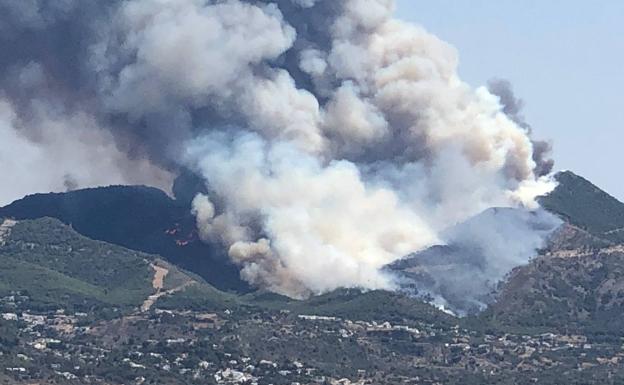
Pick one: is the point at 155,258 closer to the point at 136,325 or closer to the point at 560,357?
the point at 136,325

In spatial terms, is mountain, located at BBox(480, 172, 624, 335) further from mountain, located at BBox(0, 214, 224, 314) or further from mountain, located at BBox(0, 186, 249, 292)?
mountain, located at BBox(0, 214, 224, 314)

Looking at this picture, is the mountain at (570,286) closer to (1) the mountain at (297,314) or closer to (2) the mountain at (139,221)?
(1) the mountain at (297,314)

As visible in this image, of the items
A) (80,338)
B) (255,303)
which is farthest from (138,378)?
(255,303)

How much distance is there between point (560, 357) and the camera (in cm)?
15838

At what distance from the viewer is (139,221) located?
18712 centimetres

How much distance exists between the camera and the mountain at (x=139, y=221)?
17912 centimetres

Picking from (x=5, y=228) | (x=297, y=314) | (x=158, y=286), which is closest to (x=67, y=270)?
(x=158, y=286)

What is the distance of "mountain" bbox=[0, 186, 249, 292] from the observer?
179 metres

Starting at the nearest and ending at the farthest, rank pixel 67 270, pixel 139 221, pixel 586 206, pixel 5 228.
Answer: pixel 67 270 → pixel 5 228 → pixel 139 221 → pixel 586 206

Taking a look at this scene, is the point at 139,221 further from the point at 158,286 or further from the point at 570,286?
the point at 570,286

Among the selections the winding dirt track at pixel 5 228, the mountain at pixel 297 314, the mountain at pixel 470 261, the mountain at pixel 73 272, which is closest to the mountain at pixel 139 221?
the mountain at pixel 297 314

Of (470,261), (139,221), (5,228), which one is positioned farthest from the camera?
(139,221)

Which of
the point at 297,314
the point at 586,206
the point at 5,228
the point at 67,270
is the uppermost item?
the point at 586,206

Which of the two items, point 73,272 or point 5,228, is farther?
point 5,228
